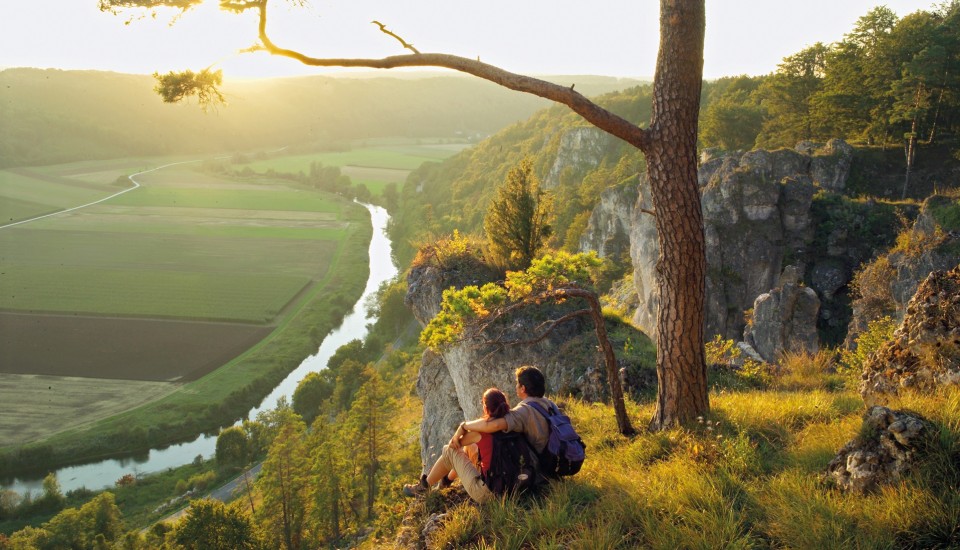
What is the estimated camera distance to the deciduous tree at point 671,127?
5551mm

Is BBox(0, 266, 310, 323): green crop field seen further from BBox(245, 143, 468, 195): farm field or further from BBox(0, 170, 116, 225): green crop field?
BBox(245, 143, 468, 195): farm field

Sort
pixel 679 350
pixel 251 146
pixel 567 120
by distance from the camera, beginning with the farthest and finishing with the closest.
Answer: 1. pixel 251 146
2. pixel 567 120
3. pixel 679 350

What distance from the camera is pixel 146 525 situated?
30391 mm

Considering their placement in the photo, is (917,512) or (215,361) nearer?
(917,512)

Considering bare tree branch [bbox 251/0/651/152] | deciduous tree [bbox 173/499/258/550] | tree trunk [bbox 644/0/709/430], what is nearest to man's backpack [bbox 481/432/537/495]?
tree trunk [bbox 644/0/709/430]

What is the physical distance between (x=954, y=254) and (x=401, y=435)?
28008 millimetres

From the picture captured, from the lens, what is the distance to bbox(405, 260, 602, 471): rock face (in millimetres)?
12105

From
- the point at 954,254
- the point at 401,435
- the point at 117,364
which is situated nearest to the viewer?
the point at 954,254

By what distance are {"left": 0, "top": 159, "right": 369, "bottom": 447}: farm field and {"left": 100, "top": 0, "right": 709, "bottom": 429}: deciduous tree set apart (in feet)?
133

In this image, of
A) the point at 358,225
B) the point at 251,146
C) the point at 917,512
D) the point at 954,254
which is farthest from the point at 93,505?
the point at 251,146

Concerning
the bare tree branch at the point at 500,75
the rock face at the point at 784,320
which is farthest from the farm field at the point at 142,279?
the bare tree branch at the point at 500,75

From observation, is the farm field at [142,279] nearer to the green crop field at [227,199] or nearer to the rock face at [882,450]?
the green crop field at [227,199]

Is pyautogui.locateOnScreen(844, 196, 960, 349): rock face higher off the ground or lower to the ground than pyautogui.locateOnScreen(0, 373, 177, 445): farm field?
higher

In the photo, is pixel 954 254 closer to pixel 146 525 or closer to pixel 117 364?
pixel 146 525
